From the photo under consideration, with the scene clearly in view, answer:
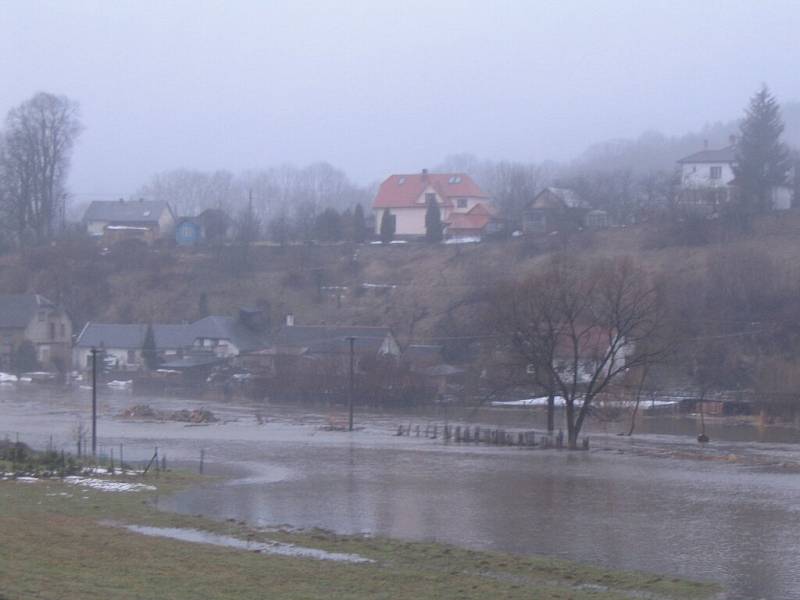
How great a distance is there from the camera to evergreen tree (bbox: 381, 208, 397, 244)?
91.1 meters

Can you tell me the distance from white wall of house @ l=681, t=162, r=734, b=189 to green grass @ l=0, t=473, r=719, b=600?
246ft

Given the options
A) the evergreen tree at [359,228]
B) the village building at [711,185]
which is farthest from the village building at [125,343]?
the village building at [711,185]

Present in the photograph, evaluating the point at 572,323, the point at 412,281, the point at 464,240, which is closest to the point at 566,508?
the point at 572,323

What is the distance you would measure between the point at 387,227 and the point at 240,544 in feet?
246

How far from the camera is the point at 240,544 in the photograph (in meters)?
17.7

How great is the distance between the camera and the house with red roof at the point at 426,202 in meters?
93.2

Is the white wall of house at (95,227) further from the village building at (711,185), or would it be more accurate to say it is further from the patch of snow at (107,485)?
the patch of snow at (107,485)

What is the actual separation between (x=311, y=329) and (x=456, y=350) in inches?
370

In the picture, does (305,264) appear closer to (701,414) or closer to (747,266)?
(747,266)

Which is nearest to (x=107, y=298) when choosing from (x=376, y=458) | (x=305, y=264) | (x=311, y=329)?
(x=305, y=264)

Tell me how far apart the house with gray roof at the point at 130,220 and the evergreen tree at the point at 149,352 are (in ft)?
78.5

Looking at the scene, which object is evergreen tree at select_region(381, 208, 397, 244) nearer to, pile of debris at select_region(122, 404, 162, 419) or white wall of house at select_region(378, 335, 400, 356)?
white wall of house at select_region(378, 335, 400, 356)

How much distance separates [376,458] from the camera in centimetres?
3478

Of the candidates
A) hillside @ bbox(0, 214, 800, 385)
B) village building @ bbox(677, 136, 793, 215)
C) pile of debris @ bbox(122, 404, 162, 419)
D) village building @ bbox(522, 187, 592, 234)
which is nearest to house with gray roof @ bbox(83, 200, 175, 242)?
hillside @ bbox(0, 214, 800, 385)
